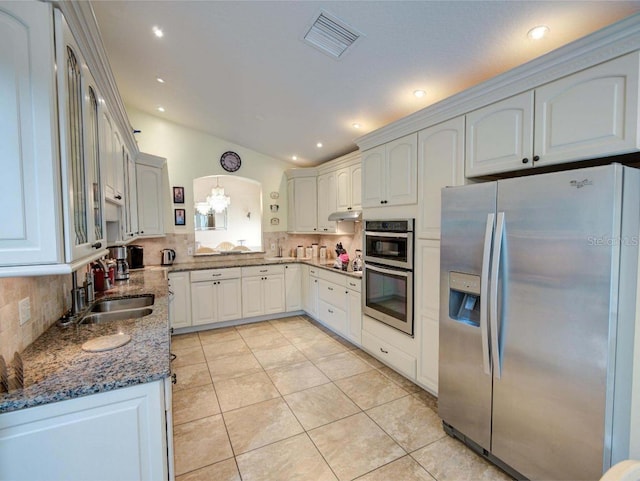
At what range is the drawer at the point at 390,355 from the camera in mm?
2818

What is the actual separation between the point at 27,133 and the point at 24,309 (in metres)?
0.97

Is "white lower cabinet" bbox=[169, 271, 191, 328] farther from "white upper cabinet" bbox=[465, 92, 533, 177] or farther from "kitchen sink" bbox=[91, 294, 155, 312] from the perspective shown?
"white upper cabinet" bbox=[465, 92, 533, 177]

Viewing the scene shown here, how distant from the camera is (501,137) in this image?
199 centimetres

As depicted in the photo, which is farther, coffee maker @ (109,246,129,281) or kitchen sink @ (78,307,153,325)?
coffee maker @ (109,246,129,281)

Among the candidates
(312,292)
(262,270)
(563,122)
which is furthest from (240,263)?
(563,122)

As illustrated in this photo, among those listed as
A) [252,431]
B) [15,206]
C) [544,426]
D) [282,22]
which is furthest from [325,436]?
[282,22]

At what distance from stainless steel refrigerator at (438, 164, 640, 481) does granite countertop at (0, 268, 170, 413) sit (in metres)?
1.80

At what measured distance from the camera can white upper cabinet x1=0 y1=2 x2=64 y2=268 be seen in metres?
1.05

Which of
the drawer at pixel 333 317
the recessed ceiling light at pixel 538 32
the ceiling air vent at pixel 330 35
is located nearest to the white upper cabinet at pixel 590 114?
the recessed ceiling light at pixel 538 32

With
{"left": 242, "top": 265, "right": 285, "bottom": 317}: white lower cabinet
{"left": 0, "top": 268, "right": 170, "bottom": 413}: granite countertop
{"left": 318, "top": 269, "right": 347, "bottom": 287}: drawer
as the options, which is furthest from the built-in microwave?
{"left": 0, "top": 268, "right": 170, "bottom": 413}: granite countertop

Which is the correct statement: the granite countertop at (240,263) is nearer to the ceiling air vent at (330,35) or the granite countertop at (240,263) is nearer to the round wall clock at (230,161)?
the round wall clock at (230,161)

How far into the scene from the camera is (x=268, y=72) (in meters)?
2.79

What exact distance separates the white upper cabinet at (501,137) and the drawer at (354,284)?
174cm

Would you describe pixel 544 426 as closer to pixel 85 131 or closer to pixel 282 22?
pixel 85 131
